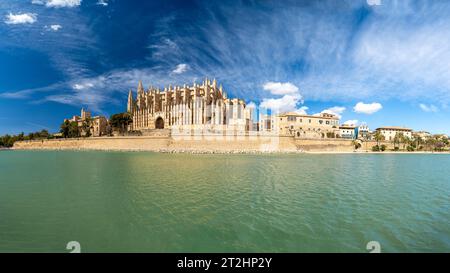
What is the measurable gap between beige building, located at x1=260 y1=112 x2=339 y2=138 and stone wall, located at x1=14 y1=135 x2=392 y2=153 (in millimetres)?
9021

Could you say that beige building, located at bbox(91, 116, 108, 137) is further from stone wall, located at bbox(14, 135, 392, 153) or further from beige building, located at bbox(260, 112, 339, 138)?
beige building, located at bbox(260, 112, 339, 138)

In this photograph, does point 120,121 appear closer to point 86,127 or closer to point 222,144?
point 86,127

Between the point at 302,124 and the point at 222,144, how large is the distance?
27889 mm

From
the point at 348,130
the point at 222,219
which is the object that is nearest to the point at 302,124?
the point at 348,130

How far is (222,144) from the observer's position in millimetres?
Result: 47656

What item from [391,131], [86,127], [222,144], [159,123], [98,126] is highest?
[159,123]

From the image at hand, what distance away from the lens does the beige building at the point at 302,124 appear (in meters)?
60.6

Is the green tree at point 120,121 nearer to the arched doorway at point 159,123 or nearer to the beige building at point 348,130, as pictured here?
the arched doorway at point 159,123

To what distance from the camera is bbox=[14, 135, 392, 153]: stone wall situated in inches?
1839

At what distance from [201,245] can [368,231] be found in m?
4.53

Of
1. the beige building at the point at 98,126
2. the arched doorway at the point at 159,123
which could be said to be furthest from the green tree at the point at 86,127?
the arched doorway at the point at 159,123
